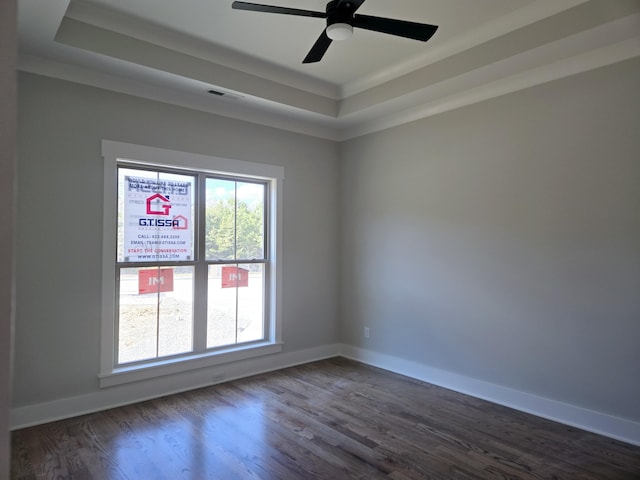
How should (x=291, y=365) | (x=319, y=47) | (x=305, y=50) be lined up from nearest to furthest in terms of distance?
(x=319, y=47) → (x=305, y=50) → (x=291, y=365)

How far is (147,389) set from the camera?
3.58 meters

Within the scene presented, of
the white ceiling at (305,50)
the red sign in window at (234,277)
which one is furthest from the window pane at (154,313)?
the white ceiling at (305,50)

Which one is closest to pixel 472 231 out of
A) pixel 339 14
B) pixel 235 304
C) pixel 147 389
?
pixel 339 14

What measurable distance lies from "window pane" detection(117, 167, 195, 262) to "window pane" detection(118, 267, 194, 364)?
0.16 meters

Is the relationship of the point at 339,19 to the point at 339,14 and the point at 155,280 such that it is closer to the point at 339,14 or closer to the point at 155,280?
the point at 339,14

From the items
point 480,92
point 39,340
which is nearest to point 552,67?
point 480,92

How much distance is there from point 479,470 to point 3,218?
2.81 m

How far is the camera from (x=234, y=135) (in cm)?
419

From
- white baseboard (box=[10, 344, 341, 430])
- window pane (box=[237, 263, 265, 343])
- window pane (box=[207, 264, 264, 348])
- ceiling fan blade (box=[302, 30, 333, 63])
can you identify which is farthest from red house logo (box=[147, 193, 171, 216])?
ceiling fan blade (box=[302, 30, 333, 63])

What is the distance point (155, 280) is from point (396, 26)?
9.74 ft

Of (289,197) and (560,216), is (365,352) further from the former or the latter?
(560,216)

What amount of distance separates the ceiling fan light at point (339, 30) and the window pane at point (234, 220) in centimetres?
212

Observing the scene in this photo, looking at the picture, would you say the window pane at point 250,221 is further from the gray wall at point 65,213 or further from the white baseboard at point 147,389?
the white baseboard at point 147,389

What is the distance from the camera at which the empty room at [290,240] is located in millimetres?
2760
